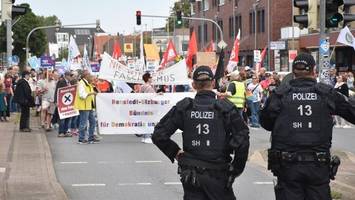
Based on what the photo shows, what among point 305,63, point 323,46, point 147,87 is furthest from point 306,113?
point 147,87

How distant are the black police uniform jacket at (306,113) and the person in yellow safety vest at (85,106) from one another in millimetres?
10552

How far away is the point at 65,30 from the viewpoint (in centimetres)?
18912

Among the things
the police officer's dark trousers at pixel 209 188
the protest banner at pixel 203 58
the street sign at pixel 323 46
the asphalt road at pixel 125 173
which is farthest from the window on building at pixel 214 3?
the police officer's dark trousers at pixel 209 188

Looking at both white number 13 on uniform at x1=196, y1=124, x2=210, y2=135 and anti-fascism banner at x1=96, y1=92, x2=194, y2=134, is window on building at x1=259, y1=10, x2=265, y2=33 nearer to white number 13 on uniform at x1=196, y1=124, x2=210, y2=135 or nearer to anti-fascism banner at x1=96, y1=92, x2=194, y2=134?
anti-fascism banner at x1=96, y1=92, x2=194, y2=134

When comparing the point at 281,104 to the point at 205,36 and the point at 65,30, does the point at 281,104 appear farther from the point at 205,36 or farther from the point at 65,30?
the point at 65,30

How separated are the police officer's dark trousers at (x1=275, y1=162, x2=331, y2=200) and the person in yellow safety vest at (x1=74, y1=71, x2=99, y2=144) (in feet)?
35.1

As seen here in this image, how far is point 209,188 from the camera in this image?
237 inches

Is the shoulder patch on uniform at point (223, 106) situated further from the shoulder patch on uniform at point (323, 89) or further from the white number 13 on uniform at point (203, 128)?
the shoulder patch on uniform at point (323, 89)

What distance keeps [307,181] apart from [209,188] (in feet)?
2.78

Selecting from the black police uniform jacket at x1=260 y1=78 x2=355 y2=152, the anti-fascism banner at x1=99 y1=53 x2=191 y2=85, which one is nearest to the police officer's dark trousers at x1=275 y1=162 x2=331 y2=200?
the black police uniform jacket at x1=260 y1=78 x2=355 y2=152

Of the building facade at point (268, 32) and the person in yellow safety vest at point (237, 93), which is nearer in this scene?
the person in yellow safety vest at point (237, 93)

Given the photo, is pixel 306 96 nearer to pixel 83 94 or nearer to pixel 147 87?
pixel 147 87

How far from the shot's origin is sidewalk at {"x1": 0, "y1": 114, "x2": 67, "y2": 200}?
370 inches

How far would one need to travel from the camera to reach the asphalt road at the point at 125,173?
32.3 ft
